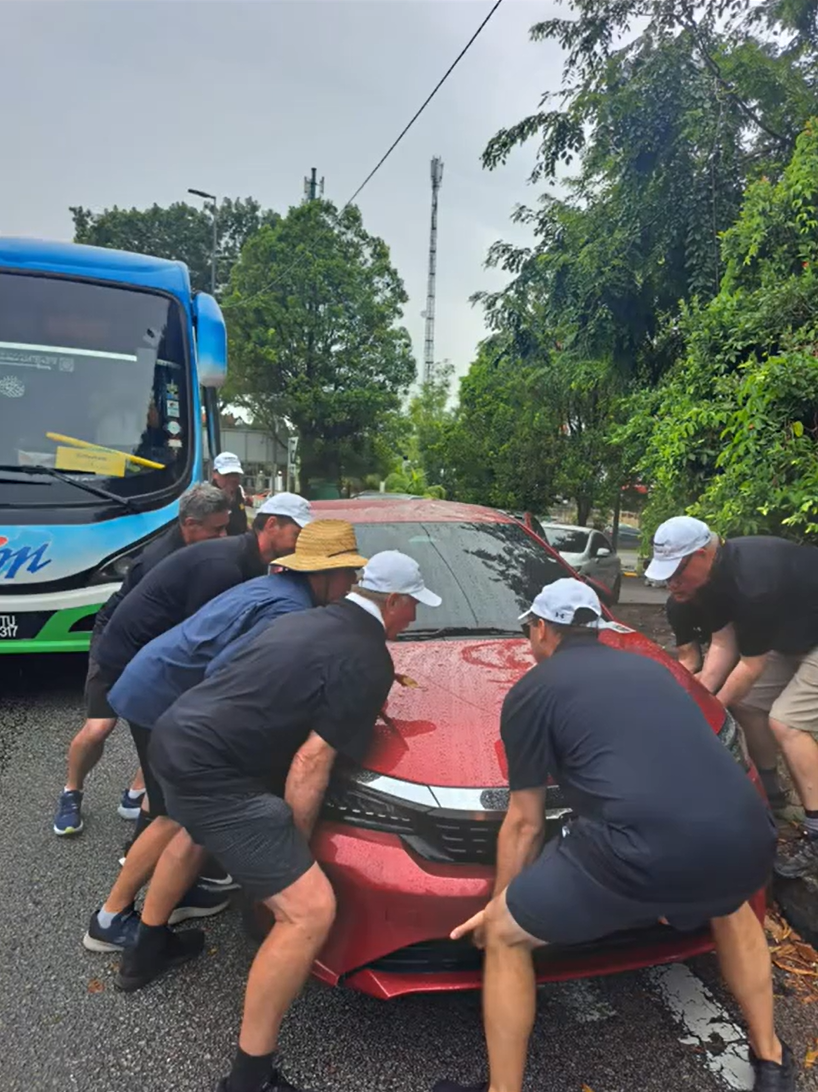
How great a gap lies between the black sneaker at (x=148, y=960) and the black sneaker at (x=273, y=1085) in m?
0.58

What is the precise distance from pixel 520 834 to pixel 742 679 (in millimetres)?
1796

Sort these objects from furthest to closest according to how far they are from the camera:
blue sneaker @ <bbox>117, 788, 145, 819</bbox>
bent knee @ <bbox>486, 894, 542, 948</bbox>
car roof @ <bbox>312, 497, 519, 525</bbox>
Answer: car roof @ <bbox>312, 497, 519, 525</bbox> < blue sneaker @ <bbox>117, 788, 145, 819</bbox> < bent knee @ <bbox>486, 894, 542, 948</bbox>

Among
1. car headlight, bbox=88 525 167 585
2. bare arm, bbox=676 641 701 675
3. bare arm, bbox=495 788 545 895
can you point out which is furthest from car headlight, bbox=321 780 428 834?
car headlight, bbox=88 525 167 585

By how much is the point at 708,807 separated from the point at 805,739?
1.60 m

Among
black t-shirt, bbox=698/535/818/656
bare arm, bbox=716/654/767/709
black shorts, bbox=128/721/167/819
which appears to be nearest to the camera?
black shorts, bbox=128/721/167/819

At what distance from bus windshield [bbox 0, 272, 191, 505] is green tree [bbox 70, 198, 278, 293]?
1160 inches

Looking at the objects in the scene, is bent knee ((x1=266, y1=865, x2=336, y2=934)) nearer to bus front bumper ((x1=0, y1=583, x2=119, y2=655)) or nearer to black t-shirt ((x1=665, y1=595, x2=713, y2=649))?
black t-shirt ((x1=665, y1=595, x2=713, y2=649))

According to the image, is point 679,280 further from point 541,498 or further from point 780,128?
point 541,498

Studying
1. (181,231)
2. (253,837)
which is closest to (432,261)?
(181,231)

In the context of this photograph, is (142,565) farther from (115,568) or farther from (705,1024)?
(705,1024)

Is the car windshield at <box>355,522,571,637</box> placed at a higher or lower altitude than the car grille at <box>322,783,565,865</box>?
higher

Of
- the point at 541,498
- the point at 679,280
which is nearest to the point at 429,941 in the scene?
the point at 679,280

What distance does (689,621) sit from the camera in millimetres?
3723

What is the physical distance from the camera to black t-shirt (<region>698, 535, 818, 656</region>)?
3.20 metres
